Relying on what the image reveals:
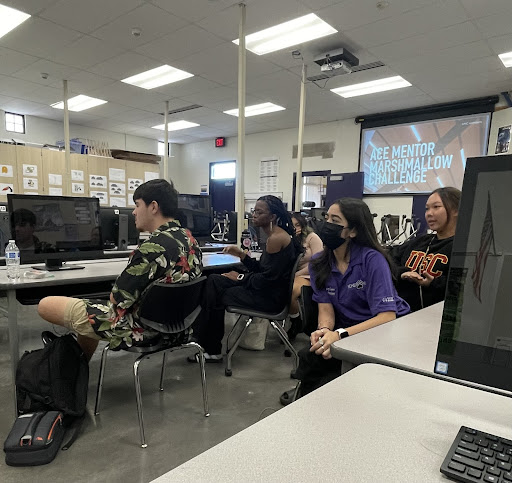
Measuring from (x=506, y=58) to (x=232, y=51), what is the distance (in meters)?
3.10

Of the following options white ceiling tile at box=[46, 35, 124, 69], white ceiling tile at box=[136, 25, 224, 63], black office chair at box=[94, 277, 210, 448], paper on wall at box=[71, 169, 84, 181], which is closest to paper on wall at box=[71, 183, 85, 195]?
paper on wall at box=[71, 169, 84, 181]

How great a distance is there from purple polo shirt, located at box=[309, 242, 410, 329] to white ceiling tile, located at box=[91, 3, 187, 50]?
3059 mm

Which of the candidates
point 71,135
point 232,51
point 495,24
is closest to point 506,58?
point 495,24

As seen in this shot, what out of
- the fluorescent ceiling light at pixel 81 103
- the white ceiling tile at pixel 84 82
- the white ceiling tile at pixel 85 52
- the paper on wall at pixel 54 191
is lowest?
the paper on wall at pixel 54 191

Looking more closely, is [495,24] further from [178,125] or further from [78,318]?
[178,125]

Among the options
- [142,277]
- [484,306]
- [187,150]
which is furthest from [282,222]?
[187,150]

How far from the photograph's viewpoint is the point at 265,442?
589 mm

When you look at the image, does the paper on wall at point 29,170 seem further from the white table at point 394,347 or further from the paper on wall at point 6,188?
the white table at point 394,347

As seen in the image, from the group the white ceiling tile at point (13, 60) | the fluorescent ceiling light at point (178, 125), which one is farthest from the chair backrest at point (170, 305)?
the fluorescent ceiling light at point (178, 125)

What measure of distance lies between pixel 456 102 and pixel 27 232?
19.7ft

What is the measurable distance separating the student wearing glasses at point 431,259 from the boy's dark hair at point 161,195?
52.5 inches

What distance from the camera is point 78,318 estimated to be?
1729mm

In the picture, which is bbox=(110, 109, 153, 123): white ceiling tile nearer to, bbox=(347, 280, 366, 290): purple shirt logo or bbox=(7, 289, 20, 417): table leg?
bbox=(7, 289, 20, 417): table leg

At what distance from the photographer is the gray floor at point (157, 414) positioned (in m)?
1.56
